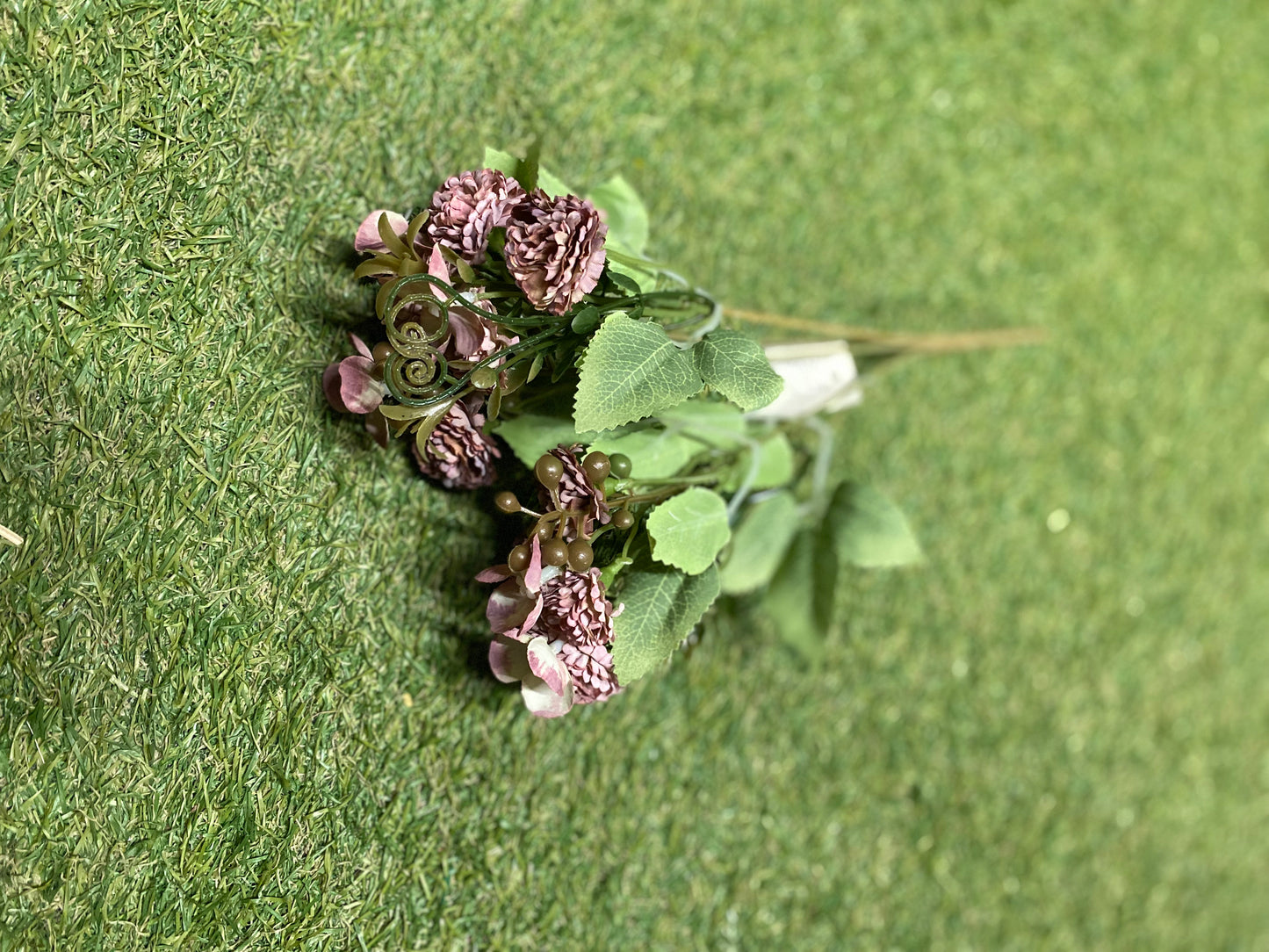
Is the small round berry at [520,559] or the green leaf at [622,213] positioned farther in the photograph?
the green leaf at [622,213]

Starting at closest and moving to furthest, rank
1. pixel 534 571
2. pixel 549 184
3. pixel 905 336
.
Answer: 1. pixel 534 571
2. pixel 549 184
3. pixel 905 336

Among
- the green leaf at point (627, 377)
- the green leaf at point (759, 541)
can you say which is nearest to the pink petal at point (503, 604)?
the green leaf at point (627, 377)

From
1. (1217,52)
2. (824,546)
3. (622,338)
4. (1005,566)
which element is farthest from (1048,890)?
(1217,52)

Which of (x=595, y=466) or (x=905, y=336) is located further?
(x=905, y=336)

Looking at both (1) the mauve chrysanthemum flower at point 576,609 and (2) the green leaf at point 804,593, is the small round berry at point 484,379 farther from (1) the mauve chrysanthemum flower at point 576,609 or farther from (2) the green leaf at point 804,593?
(2) the green leaf at point 804,593

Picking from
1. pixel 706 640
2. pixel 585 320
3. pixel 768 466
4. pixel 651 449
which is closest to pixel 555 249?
pixel 585 320

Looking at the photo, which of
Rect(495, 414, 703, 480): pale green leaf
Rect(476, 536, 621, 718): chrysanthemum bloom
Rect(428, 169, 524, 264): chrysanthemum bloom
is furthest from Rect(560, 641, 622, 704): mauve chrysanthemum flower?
Rect(428, 169, 524, 264): chrysanthemum bloom

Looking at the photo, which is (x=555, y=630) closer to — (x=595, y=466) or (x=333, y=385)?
(x=595, y=466)

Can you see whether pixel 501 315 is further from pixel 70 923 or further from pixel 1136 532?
pixel 1136 532
